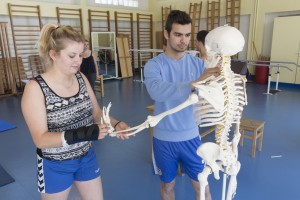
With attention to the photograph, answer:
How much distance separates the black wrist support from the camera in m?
1.29

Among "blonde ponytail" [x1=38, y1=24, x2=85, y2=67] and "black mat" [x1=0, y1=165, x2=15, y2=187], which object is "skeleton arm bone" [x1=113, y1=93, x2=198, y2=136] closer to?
"blonde ponytail" [x1=38, y1=24, x2=85, y2=67]

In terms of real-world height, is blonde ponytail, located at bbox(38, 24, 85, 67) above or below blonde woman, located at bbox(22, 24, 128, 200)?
above

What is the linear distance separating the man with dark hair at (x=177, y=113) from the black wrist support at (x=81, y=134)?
439 mm

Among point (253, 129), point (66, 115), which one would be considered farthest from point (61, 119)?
point (253, 129)

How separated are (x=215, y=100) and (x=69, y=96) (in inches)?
31.5

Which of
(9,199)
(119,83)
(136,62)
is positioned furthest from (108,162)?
(136,62)

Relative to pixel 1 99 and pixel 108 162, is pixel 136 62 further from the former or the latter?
pixel 108 162

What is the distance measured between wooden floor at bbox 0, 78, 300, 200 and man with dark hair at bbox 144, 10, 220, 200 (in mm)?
869

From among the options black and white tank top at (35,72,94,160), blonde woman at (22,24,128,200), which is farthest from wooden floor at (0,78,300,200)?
black and white tank top at (35,72,94,160)

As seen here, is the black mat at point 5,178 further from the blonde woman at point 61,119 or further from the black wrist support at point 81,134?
the black wrist support at point 81,134

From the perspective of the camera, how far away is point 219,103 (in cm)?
131

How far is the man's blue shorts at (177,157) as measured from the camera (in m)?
1.74

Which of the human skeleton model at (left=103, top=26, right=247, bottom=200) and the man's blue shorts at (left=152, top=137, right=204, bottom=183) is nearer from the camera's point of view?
the human skeleton model at (left=103, top=26, right=247, bottom=200)

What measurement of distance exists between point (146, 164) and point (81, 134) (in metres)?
1.98
